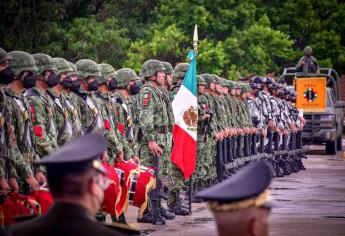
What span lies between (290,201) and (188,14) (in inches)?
928

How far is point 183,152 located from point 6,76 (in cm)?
649

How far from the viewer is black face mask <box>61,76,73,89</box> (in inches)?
495

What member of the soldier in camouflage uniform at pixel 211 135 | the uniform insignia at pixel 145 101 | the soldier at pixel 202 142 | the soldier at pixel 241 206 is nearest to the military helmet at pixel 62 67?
the uniform insignia at pixel 145 101

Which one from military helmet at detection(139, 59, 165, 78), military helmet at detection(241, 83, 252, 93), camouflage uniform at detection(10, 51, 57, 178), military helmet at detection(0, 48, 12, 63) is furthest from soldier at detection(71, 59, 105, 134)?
military helmet at detection(241, 83, 252, 93)

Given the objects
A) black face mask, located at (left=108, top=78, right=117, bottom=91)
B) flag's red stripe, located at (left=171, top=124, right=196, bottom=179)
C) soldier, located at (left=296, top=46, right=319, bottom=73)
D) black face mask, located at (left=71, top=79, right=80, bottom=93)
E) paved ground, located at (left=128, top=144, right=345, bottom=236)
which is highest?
soldier, located at (left=296, top=46, right=319, bottom=73)

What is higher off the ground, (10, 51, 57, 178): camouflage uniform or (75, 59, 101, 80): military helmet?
(75, 59, 101, 80): military helmet

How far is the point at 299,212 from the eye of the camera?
17.5 m

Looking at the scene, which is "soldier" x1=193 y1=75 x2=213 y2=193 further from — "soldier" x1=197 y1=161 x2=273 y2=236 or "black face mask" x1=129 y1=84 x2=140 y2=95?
"soldier" x1=197 y1=161 x2=273 y2=236

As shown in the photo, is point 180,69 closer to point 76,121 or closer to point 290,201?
point 290,201

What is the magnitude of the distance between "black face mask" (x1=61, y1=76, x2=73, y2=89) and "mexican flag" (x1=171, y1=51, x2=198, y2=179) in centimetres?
401

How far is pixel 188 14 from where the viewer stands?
42438 mm

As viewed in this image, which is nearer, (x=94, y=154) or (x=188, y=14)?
(x=94, y=154)

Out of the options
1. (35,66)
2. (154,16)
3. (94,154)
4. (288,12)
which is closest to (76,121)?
(35,66)

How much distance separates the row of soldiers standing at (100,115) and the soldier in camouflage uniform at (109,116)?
0.4 inches
